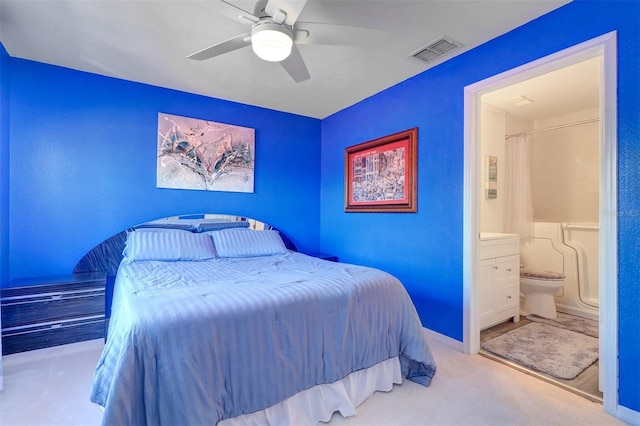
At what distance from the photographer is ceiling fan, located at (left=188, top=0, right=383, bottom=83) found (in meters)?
1.64

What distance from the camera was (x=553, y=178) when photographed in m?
4.20

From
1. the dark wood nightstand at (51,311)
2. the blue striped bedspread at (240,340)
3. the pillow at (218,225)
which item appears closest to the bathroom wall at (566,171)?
the blue striped bedspread at (240,340)

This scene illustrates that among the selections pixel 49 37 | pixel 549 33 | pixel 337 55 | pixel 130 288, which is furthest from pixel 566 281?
pixel 49 37

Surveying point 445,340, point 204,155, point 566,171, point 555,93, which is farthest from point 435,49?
point 566,171

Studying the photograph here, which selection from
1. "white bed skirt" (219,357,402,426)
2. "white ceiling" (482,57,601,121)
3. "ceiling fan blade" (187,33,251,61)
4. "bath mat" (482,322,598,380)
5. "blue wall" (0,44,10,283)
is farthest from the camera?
"white ceiling" (482,57,601,121)

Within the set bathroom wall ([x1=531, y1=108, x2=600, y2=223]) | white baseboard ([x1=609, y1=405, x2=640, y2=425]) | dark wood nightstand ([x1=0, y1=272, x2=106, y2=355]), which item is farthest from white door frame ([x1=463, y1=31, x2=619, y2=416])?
dark wood nightstand ([x1=0, y1=272, x2=106, y2=355])

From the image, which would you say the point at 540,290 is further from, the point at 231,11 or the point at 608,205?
the point at 231,11

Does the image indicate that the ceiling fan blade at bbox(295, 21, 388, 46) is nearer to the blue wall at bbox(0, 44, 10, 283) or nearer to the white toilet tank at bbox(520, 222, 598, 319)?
the blue wall at bbox(0, 44, 10, 283)

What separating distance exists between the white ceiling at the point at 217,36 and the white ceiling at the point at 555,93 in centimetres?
108

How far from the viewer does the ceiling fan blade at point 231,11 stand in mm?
1525

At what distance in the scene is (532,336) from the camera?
2.86 m

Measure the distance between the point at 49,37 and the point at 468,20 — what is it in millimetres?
3240

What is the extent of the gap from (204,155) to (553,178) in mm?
4748

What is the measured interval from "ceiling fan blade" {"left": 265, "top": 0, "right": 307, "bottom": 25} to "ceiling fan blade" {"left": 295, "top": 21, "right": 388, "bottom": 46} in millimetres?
94
